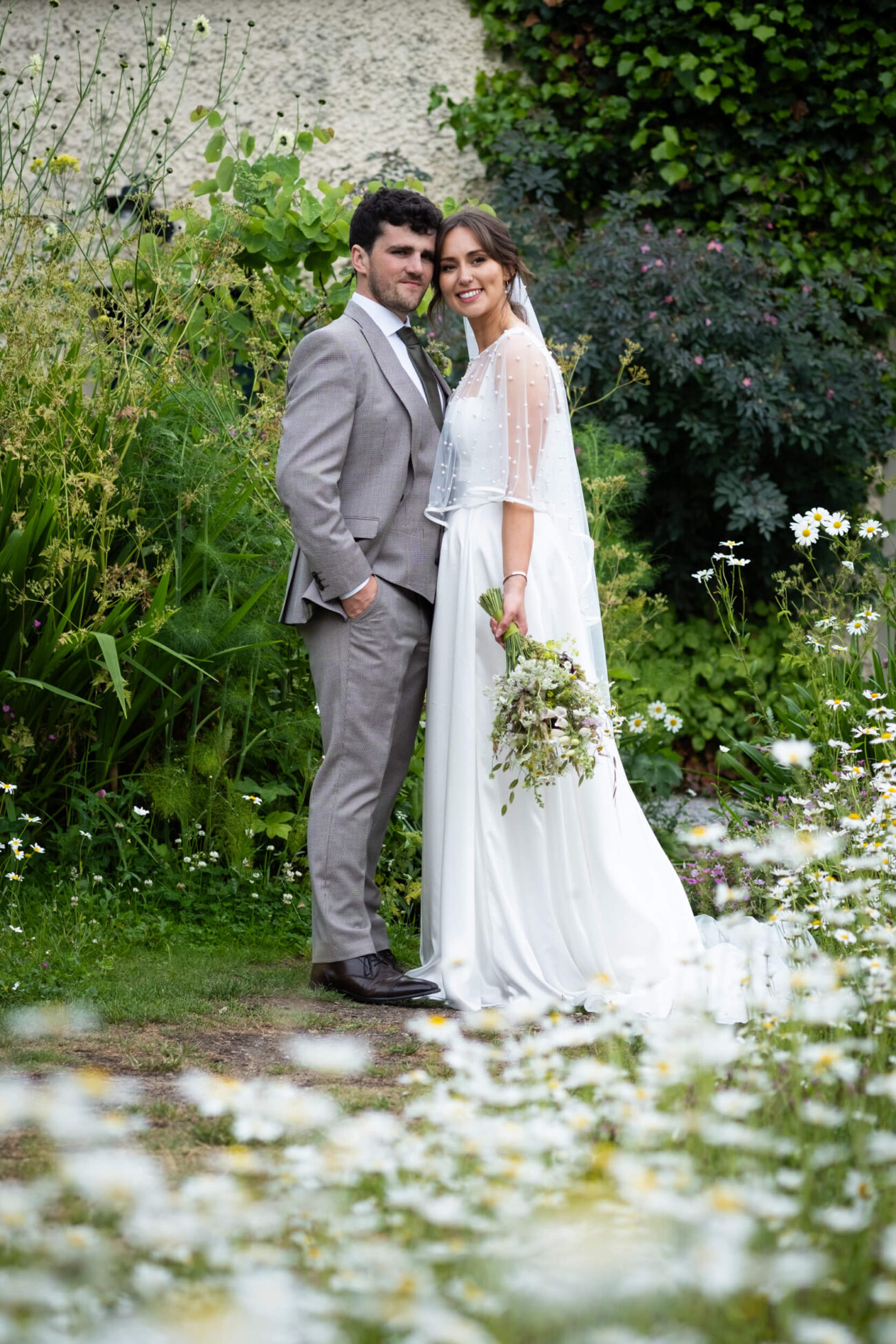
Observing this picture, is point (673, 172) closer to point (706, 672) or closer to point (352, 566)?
point (706, 672)

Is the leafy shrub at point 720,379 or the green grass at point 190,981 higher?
the leafy shrub at point 720,379

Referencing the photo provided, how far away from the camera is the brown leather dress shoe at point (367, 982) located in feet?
10.7

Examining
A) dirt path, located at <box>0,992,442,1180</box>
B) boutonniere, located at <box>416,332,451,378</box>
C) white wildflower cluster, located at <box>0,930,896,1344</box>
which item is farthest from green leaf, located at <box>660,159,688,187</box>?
white wildflower cluster, located at <box>0,930,896,1344</box>

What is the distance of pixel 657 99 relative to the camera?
691cm

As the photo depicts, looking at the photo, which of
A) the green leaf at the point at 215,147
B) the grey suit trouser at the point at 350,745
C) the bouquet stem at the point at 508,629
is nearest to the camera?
the bouquet stem at the point at 508,629

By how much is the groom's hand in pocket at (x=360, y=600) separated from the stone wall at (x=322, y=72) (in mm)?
4408

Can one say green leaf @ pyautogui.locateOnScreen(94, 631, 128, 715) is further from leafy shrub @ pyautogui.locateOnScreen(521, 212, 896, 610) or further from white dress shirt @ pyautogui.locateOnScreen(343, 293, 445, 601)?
leafy shrub @ pyautogui.locateOnScreen(521, 212, 896, 610)

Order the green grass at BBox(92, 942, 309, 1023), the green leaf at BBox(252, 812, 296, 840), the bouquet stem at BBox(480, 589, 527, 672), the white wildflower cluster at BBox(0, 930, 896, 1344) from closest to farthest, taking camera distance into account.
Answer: the white wildflower cluster at BBox(0, 930, 896, 1344) < the green grass at BBox(92, 942, 309, 1023) < the bouquet stem at BBox(480, 589, 527, 672) < the green leaf at BBox(252, 812, 296, 840)

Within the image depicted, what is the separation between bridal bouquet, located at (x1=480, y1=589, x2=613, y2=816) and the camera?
3.07m

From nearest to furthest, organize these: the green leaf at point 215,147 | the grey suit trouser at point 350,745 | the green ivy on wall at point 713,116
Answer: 1. the grey suit trouser at point 350,745
2. the green leaf at point 215,147
3. the green ivy on wall at point 713,116

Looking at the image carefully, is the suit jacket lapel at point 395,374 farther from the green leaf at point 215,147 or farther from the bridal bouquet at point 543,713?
the green leaf at point 215,147

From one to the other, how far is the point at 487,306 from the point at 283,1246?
248cm

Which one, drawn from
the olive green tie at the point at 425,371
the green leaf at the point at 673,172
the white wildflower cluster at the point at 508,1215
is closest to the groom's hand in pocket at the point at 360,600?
the olive green tie at the point at 425,371

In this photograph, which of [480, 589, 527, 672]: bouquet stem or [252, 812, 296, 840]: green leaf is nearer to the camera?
[480, 589, 527, 672]: bouquet stem
